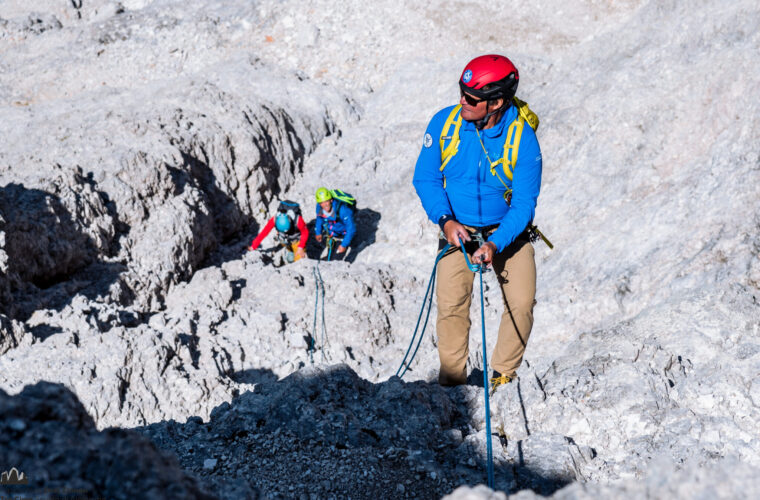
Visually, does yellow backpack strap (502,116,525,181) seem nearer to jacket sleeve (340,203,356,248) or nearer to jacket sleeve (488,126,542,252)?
jacket sleeve (488,126,542,252)

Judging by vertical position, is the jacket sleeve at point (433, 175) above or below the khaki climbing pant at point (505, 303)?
above

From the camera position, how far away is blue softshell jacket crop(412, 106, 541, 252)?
202 inches

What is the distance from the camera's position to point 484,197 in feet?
17.8

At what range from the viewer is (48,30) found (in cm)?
1917

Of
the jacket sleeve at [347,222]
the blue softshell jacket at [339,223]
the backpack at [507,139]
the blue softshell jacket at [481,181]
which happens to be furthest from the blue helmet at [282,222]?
the backpack at [507,139]

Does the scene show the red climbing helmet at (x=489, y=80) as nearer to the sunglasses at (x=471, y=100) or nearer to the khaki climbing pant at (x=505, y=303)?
the sunglasses at (x=471, y=100)

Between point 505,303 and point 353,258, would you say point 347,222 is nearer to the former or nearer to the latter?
point 353,258

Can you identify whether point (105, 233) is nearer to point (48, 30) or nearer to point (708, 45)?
point (708, 45)

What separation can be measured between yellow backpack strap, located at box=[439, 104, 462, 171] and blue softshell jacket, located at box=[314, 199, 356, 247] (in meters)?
6.74

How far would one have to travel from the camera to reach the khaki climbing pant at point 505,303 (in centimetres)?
548

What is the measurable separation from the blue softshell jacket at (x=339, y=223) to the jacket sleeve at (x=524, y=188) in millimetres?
7062

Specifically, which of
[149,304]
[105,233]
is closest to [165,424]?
[149,304]

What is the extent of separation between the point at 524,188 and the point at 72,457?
3.94m

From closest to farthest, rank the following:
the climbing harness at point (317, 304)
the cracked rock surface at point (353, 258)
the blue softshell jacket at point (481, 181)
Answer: the cracked rock surface at point (353, 258) < the blue softshell jacket at point (481, 181) < the climbing harness at point (317, 304)
